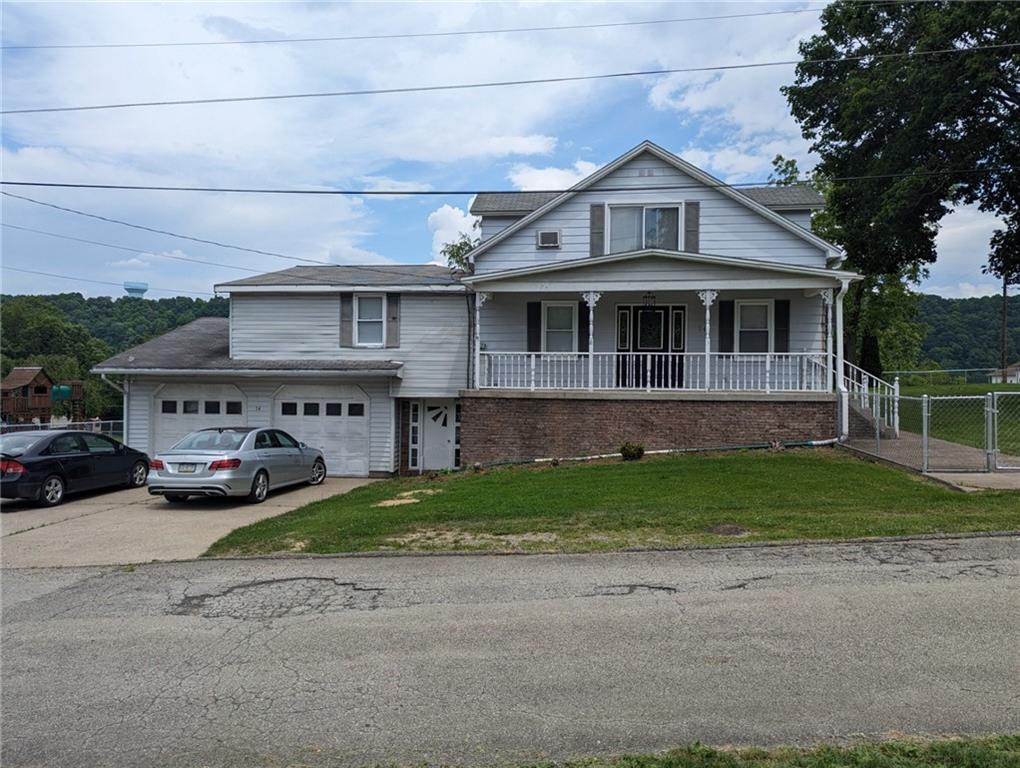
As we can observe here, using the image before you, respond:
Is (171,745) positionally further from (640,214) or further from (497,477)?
(640,214)

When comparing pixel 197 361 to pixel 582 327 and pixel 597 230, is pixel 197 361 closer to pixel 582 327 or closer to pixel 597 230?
pixel 582 327

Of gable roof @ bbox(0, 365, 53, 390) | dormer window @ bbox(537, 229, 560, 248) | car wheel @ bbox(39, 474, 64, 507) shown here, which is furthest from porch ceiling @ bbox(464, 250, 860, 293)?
gable roof @ bbox(0, 365, 53, 390)

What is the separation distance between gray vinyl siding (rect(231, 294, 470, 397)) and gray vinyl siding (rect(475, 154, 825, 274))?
1863mm

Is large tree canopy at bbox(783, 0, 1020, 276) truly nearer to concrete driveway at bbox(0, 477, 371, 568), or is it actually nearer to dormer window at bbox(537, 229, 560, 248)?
dormer window at bbox(537, 229, 560, 248)

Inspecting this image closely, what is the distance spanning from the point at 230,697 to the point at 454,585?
270cm

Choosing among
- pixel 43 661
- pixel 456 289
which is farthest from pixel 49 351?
pixel 43 661

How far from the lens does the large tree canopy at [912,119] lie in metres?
Result: 20.9

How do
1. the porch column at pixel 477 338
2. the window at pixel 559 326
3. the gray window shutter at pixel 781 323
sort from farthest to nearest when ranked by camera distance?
1. the window at pixel 559 326
2. the gray window shutter at pixel 781 323
3. the porch column at pixel 477 338

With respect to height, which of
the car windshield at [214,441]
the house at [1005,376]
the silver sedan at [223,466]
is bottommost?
the silver sedan at [223,466]

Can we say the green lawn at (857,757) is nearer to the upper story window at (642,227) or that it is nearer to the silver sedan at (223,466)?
the silver sedan at (223,466)

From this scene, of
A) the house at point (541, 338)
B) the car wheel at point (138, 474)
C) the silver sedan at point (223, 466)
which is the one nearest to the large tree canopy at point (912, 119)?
the house at point (541, 338)

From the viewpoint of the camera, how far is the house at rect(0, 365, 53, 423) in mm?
55875

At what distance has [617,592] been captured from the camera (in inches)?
251

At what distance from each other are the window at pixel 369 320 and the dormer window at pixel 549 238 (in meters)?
4.82
